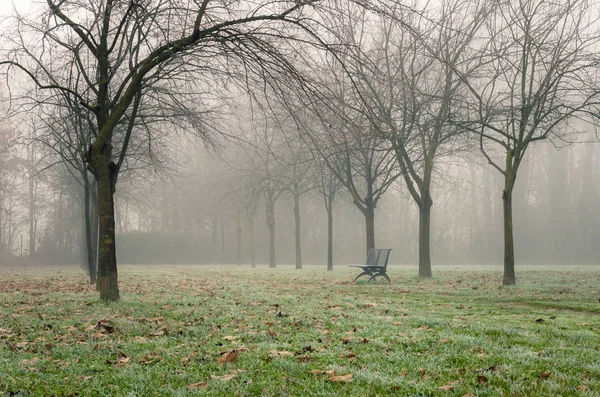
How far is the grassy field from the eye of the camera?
462 cm

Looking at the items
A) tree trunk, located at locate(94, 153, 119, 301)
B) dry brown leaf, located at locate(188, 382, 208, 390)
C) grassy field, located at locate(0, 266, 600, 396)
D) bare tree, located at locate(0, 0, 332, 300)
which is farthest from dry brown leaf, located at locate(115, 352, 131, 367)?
tree trunk, located at locate(94, 153, 119, 301)

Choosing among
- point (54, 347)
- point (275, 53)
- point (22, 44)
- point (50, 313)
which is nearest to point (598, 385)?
point (54, 347)

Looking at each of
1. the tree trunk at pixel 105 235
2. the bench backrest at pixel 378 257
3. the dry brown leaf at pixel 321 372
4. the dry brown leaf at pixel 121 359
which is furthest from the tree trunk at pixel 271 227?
the dry brown leaf at pixel 321 372

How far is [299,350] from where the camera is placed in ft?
19.3

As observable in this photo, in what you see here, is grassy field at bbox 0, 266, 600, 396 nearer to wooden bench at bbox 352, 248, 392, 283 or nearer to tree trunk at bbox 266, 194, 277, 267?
wooden bench at bbox 352, 248, 392, 283

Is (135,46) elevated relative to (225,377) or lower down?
elevated

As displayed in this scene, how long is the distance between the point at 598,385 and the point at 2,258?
46460 millimetres

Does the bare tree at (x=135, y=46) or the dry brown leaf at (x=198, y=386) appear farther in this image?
the bare tree at (x=135, y=46)

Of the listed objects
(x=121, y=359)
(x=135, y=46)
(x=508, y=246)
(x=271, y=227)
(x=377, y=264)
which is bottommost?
(x=121, y=359)

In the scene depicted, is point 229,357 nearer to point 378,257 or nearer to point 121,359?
point 121,359

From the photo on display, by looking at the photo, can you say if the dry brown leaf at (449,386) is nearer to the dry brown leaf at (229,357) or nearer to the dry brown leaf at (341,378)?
the dry brown leaf at (341,378)

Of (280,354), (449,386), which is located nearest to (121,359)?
(280,354)

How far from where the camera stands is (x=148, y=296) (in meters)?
12.6

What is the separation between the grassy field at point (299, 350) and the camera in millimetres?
4621
